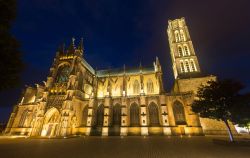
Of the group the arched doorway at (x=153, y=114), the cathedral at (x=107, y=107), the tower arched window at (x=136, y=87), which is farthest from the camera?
the tower arched window at (x=136, y=87)

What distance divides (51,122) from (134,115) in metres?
18.4

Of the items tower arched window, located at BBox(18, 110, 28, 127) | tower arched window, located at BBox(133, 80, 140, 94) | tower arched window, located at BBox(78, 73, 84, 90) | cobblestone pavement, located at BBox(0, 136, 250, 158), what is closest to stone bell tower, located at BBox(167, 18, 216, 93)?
tower arched window, located at BBox(133, 80, 140, 94)

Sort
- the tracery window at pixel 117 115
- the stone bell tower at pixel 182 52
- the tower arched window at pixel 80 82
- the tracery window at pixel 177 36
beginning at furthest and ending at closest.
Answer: the tracery window at pixel 177 36 < the stone bell tower at pixel 182 52 < the tower arched window at pixel 80 82 < the tracery window at pixel 117 115

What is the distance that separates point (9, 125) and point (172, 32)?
5388 cm

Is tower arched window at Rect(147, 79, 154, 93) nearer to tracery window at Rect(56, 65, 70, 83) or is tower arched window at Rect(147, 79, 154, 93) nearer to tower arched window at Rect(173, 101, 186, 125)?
tower arched window at Rect(173, 101, 186, 125)

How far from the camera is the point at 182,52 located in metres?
36.5

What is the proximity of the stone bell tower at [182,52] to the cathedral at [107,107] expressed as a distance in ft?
0.81

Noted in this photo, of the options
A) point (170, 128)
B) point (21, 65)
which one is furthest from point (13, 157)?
point (170, 128)

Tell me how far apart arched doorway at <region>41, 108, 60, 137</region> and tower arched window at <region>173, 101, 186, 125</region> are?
25.3 meters

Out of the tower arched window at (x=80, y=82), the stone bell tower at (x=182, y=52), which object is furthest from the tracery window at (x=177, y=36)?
the tower arched window at (x=80, y=82)

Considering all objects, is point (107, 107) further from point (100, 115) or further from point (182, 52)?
A: point (182, 52)

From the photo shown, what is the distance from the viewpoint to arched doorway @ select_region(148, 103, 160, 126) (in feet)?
85.0

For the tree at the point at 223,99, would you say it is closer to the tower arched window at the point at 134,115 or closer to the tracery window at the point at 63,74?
the tower arched window at the point at 134,115

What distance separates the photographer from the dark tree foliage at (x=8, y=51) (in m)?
7.03
